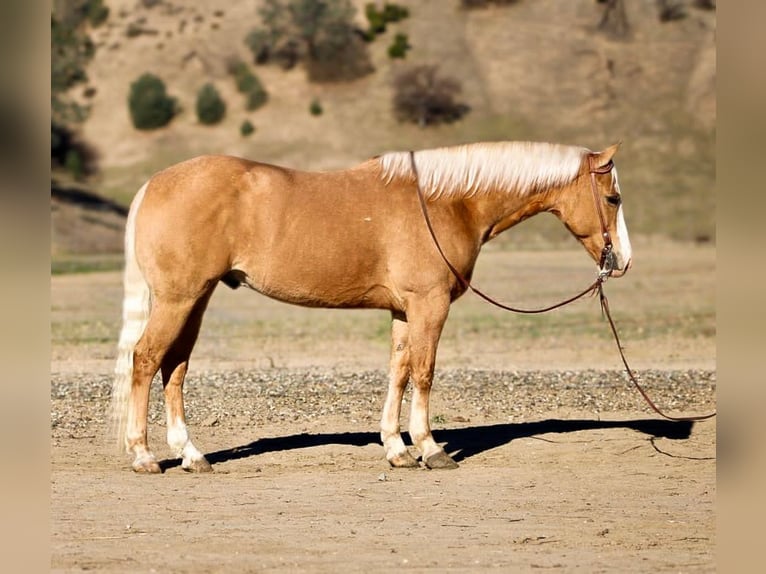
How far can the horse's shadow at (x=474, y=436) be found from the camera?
10328 mm

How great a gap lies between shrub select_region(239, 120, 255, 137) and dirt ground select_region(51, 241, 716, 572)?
38.0 m

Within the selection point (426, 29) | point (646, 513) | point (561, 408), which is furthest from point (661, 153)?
point (646, 513)

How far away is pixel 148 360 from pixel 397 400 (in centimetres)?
207

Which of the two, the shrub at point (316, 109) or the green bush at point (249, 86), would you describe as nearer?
the shrub at point (316, 109)

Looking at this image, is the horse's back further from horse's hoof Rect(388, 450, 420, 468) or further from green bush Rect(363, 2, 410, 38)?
green bush Rect(363, 2, 410, 38)

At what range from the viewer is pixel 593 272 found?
3186cm

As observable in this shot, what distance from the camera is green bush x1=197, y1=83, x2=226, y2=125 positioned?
5850cm

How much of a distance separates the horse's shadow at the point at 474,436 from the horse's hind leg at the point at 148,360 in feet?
2.04

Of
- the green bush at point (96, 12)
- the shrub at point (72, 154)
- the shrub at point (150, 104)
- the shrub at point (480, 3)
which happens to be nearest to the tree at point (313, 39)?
the shrub at point (480, 3)

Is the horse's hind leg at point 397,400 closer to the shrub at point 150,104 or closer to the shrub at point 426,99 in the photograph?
the shrub at point 426,99

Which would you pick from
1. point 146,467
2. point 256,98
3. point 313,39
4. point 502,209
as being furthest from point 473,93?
point 146,467

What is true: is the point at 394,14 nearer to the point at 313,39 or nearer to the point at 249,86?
the point at 313,39
